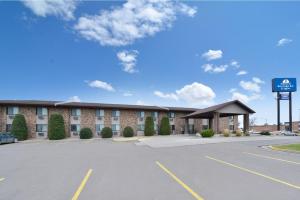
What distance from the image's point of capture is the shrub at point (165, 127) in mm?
44594

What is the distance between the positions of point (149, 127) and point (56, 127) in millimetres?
15270

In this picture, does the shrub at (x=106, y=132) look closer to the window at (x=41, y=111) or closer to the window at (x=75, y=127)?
the window at (x=75, y=127)

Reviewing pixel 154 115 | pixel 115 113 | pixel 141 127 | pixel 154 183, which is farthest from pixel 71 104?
pixel 154 183

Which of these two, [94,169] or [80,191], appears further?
[94,169]

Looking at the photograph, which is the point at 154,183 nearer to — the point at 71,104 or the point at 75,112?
the point at 71,104

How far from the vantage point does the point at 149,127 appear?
43625 mm

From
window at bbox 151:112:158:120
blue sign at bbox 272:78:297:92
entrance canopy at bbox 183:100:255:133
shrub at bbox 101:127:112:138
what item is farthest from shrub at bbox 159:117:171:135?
blue sign at bbox 272:78:297:92

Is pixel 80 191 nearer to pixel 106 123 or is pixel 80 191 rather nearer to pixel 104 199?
pixel 104 199

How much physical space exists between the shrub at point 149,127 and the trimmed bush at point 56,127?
13665mm

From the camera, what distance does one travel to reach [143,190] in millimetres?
6582

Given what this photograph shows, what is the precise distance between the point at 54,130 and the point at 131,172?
3067cm

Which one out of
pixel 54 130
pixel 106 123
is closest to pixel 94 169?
pixel 54 130

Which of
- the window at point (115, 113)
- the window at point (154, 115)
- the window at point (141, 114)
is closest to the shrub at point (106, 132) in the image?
the window at point (115, 113)

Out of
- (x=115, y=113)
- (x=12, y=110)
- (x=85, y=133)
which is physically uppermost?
(x=12, y=110)
